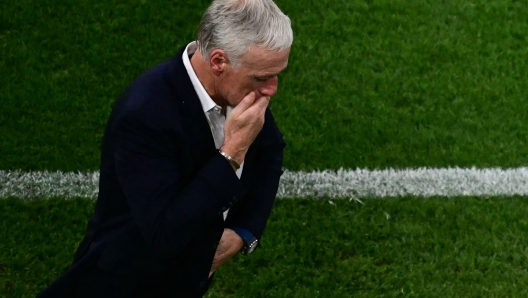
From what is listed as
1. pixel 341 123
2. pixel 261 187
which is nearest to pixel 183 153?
pixel 261 187

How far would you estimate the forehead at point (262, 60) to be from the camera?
2641 millimetres

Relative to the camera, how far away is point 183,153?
8.93 feet

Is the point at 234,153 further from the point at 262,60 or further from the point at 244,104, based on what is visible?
the point at 262,60

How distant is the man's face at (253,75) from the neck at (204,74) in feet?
0.11

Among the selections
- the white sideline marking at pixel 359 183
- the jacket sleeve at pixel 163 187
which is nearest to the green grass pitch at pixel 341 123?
the white sideline marking at pixel 359 183

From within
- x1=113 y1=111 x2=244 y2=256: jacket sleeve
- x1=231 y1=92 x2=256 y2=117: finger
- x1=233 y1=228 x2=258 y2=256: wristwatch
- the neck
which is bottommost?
x1=233 y1=228 x2=258 y2=256: wristwatch

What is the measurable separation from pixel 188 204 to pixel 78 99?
337cm

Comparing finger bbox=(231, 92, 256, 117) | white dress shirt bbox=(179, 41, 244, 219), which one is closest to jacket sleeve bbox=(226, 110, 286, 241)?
white dress shirt bbox=(179, 41, 244, 219)

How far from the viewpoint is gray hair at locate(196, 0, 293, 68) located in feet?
8.50

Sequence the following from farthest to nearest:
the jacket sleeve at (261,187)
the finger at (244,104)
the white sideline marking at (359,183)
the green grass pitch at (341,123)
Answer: the white sideline marking at (359,183) < the green grass pitch at (341,123) < the jacket sleeve at (261,187) < the finger at (244,104)

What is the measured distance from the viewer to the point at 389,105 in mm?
5836

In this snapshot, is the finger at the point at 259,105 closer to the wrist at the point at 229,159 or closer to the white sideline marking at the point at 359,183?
the wrist at the point at 229,159

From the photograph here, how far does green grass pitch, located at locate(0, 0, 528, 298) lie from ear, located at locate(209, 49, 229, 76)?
2.07 m

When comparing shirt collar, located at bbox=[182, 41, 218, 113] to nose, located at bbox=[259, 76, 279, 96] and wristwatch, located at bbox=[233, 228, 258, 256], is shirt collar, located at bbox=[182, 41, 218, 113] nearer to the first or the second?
nose, located at bbox=[259, 76, 279, 96]
